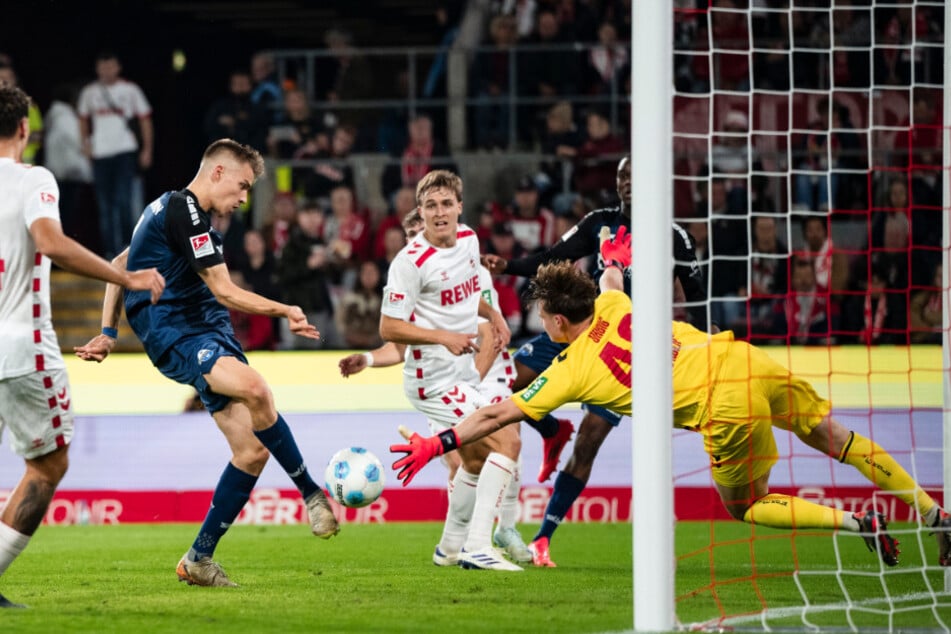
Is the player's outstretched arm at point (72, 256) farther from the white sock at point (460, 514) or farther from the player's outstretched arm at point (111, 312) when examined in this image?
the white sock at point (460, 514)

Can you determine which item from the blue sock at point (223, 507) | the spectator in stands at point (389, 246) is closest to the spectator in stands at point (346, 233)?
the spectator in stands at point (389, 246)

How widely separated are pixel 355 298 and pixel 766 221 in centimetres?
392

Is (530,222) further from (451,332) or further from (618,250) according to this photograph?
(451,332)

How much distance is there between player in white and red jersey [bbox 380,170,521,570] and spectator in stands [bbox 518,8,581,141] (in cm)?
753

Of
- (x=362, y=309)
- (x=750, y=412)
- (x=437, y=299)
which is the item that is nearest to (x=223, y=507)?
(x=437, y=299)

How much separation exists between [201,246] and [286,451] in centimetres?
106

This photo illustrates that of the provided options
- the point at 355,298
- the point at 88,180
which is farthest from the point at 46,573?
the point at 88,180

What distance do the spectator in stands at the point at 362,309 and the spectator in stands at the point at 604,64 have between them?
3.47 m

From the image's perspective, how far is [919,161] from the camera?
46.2ft

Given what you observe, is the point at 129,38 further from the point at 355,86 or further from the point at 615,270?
the point at 615,270

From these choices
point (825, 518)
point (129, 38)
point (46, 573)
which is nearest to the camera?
point (825, 518)

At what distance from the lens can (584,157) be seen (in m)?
14.7

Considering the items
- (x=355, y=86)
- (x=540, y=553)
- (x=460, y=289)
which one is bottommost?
(x=540, y=553)

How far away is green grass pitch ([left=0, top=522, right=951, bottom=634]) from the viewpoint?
5.66 m
